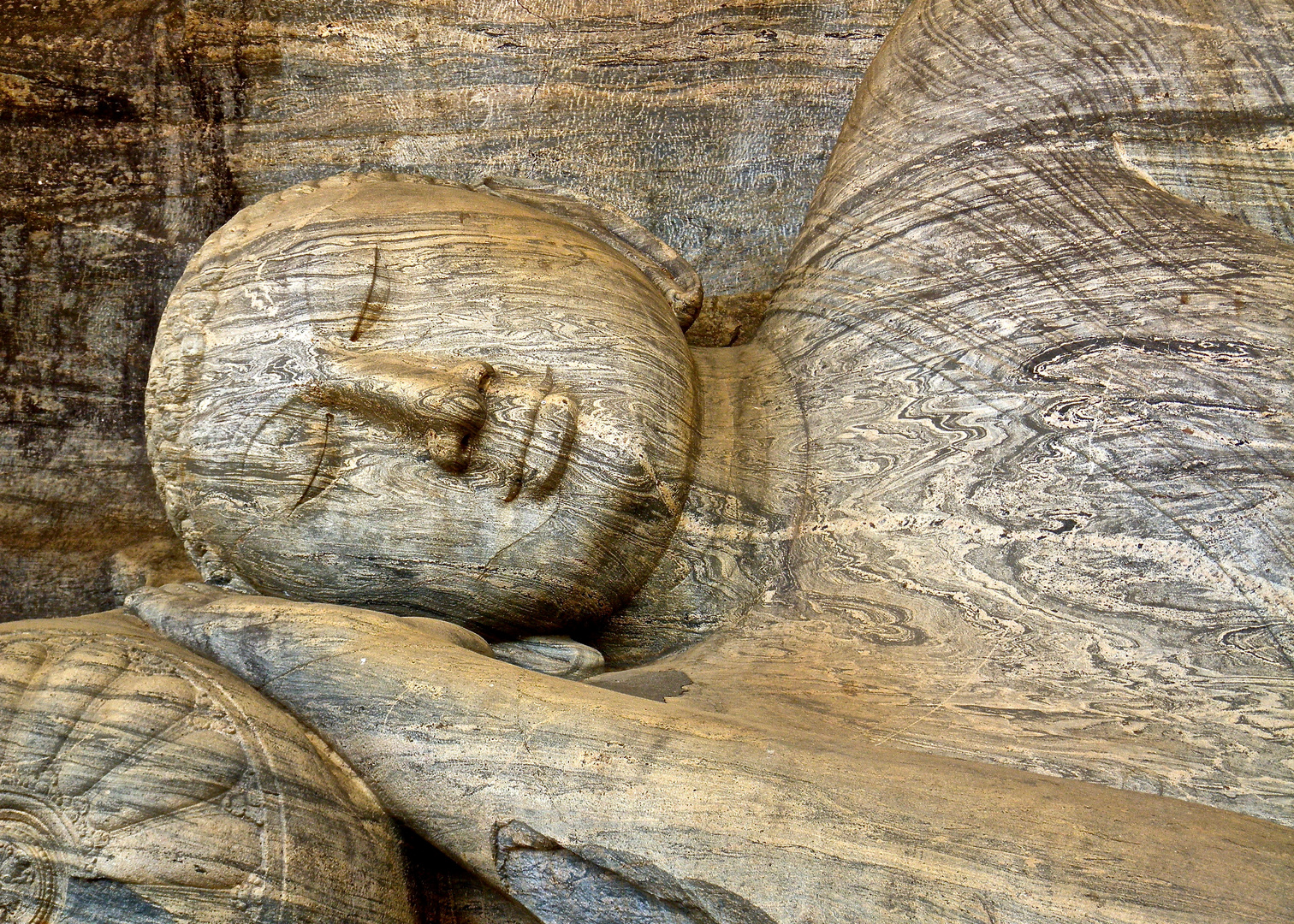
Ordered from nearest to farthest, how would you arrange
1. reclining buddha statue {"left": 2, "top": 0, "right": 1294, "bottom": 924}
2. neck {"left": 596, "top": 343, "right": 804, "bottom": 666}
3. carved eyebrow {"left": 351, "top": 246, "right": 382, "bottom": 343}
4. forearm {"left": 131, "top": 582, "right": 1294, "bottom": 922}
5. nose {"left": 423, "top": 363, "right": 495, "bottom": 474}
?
forearm {"left": 131, "top": 582, "right": 1294, "bottom": 922} < reclining buddha statue {"left": 2, "top": 0, "right": 1294, "bottom": 924} < nose {"left": 423, "top": 363, "right": 495, "bottom": 474} < carved eyebrow {"left": 351, "top": 246, "right": 382, "bottom": 343} < neck {"left": 596, "top": 343, "right": 804, "bottom": 666}

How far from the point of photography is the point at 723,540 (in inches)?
90.6

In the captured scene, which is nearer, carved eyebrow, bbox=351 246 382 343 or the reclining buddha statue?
the reclining buddha statue

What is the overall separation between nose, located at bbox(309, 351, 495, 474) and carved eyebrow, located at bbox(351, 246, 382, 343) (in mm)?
50

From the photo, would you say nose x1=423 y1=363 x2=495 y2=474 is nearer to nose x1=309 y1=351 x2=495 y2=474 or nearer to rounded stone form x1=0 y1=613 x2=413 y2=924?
nose x1=309 y1=351 x2=495 y2=474

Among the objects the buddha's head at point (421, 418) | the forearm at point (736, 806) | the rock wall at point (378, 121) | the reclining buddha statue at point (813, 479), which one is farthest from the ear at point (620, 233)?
the forearm at point (736, 806)

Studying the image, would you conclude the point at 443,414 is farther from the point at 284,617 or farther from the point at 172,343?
the point at 172,343

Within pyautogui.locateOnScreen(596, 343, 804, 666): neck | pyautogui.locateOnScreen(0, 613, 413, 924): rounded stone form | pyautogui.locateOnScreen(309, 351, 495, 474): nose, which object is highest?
pyautogui.locateOnScreen(309, 351, 495, 474): nose

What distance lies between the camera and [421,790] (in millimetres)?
1677

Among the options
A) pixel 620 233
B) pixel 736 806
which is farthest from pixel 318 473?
pixel 736 806

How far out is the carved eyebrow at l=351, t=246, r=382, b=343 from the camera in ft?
7.02

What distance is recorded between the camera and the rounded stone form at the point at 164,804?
4.80 ft

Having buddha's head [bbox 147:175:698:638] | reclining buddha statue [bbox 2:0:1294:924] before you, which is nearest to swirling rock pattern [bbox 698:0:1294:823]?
reclining buddha statue [bbox 2:0:1294:924]

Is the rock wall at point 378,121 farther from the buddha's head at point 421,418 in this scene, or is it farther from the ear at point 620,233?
the buddha's head at point 421,418

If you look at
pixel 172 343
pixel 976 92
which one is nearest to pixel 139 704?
pixel 172 343
